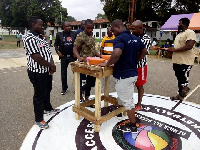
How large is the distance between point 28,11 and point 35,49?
35.8m

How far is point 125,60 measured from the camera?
2.69 metres

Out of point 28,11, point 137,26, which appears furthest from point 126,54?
point 28,11

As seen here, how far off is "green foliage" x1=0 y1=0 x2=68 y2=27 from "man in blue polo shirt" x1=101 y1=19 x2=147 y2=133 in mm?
35307

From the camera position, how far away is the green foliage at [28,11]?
34188 millimetres

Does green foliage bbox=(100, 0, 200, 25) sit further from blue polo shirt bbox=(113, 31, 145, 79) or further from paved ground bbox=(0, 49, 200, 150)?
blue polo shirt bbox=(113, 31, 145, 79)

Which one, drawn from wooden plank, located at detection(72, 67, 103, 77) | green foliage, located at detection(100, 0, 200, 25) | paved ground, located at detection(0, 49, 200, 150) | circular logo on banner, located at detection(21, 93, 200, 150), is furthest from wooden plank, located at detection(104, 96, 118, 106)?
green foliage, located at detection(100, 0, 200, 25)

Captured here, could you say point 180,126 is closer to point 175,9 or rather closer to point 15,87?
point 15,87

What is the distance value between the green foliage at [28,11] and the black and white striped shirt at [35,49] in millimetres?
34685

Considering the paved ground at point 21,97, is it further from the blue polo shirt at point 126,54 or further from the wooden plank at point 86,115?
the blue polo shirt at point 126,54

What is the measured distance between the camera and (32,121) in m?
3.35

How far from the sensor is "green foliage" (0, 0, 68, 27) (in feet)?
112

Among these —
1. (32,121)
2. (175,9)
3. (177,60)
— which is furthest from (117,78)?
(175,9)

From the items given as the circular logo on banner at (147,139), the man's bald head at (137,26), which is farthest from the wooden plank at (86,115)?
the man's bald head at (137,26)

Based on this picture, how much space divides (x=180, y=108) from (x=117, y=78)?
2.07m
